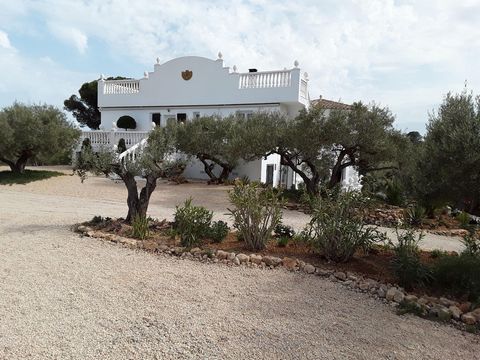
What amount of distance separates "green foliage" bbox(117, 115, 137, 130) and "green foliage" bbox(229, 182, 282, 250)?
20.8 metres

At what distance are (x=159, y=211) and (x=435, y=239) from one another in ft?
25.2

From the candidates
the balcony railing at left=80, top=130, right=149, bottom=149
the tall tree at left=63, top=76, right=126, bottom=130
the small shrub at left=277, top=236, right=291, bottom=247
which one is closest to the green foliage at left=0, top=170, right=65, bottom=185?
the balcony railing at left=80, top=130, right=149, bottom=149

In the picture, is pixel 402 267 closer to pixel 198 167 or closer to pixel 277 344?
pixel 277 344

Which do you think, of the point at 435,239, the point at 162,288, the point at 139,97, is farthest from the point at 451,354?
the point at 139,97

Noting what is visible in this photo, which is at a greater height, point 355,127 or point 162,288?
point 355,127

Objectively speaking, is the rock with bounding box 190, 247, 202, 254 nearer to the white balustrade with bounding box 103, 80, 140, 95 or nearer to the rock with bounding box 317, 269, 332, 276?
the rock with bounding box 317, 269, 332, 276

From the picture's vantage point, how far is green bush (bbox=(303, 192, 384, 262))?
6.25 m

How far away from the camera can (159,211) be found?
1210 centimetres

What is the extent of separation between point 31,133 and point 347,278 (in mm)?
16121

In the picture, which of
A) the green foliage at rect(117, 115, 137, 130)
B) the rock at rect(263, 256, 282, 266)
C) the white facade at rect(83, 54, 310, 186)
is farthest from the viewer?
the green foliage at rect(117, 115, 137, 130)

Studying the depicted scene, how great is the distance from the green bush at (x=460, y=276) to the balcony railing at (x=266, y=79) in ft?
57.5

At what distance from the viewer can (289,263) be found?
6305 millimetres

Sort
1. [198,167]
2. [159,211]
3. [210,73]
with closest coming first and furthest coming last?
[159,211], [198,167], [210,73]

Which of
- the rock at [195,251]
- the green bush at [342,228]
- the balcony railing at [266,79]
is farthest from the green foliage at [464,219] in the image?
the balcony railing at [266,79]
